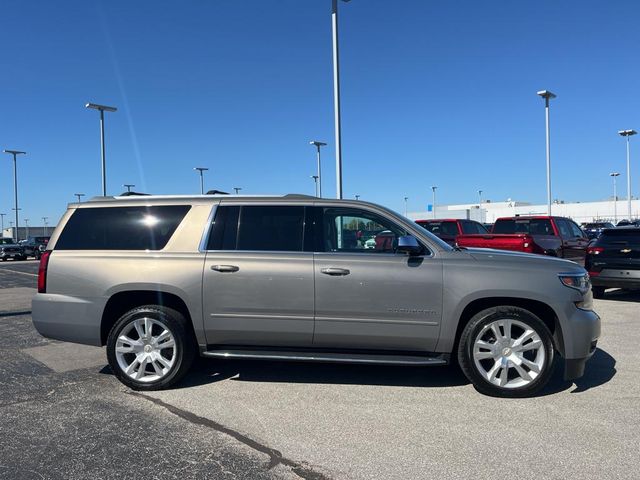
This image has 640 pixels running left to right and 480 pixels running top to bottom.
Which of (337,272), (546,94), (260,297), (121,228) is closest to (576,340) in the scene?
(337,272)

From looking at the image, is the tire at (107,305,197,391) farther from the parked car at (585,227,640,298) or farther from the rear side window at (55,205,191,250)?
the parked car at (585,227,640,298)

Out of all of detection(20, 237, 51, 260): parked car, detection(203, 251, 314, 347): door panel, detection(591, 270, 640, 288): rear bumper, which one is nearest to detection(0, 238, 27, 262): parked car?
detection(20, 237, 51, 260): parked car

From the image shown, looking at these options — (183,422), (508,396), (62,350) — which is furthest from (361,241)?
(62,350)

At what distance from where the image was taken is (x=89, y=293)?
17.1 ft

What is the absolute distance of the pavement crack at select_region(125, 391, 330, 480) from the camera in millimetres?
3400

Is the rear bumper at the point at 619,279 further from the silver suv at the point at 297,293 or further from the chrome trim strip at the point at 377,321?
the chrome trim strip at the point at 377,321

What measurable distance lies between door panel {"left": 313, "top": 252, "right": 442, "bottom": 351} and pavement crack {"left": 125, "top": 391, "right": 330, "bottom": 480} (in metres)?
1.27

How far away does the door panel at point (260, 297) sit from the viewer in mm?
4930

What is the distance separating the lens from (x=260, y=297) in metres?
4.96

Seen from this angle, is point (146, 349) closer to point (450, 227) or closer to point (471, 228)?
point (450, 227)

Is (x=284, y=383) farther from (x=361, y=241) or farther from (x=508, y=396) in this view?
(x=508, y=396)

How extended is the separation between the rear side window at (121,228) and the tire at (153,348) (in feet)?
2.33

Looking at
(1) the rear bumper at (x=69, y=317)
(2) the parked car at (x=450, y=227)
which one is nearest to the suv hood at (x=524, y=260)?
(1) the rear bumper at (x=69, y=317)

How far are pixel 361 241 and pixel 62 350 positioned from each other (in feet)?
14.8
